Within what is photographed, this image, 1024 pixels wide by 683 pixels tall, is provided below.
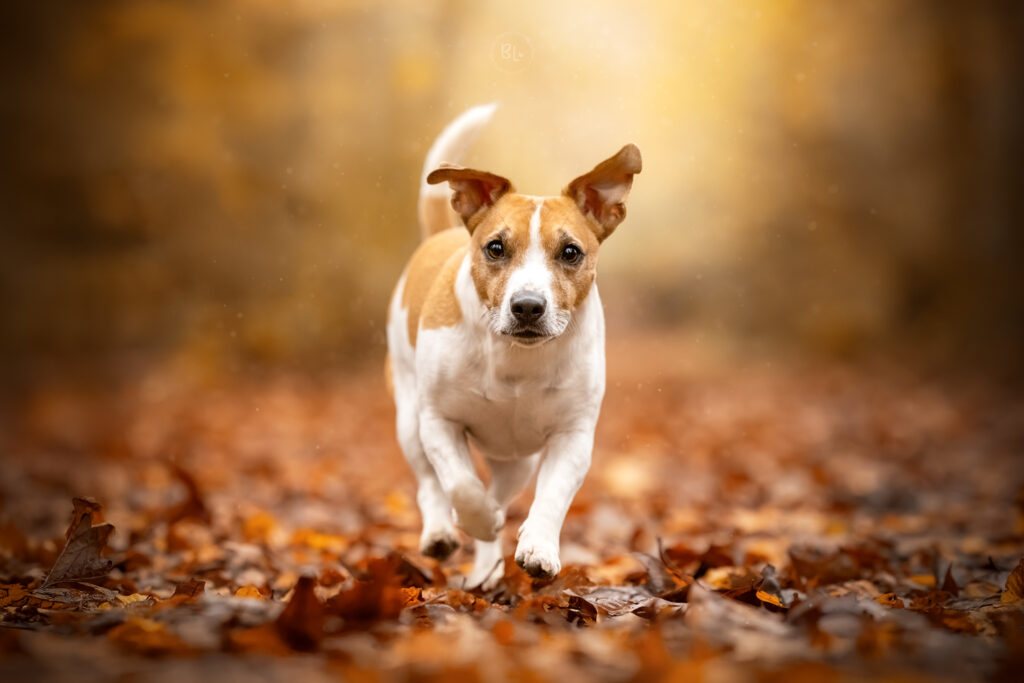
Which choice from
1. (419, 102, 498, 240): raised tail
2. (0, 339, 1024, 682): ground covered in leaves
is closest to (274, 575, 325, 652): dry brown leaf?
(0, 339, 1024, 682): ground covered in leaves

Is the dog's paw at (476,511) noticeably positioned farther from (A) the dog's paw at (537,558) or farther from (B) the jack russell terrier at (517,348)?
(A) the dog's paw at (537,558)

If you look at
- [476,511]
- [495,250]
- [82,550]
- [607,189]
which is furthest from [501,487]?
[82,550]

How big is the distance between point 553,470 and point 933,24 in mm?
13506

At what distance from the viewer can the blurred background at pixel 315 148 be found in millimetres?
12555

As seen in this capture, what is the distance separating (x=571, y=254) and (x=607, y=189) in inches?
14.4

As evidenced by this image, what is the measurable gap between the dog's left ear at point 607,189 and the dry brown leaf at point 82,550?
7.23 ft

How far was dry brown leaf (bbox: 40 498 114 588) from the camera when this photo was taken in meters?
3.47

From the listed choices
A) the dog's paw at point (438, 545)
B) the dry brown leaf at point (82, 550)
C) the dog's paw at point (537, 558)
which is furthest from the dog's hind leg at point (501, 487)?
the dry brown leaf at point (82, 550)

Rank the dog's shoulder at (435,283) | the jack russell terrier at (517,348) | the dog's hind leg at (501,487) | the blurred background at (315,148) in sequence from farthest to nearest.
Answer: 1. the blurred background at (315,148)
2. the dog's hind leg at (501,487)
3. the dog's shoulder at (435,283)
4. the jack russell terrier at (517,348)

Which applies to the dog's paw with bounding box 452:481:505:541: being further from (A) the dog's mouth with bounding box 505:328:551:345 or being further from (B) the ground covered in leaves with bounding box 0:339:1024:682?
(A) the dog's mouth with bounding box 505:328:551:345

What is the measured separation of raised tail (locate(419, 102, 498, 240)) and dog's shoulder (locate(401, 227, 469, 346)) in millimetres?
131

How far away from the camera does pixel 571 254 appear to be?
354cm

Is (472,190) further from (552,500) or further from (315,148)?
(315,148)

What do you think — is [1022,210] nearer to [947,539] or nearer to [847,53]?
[847,53]
